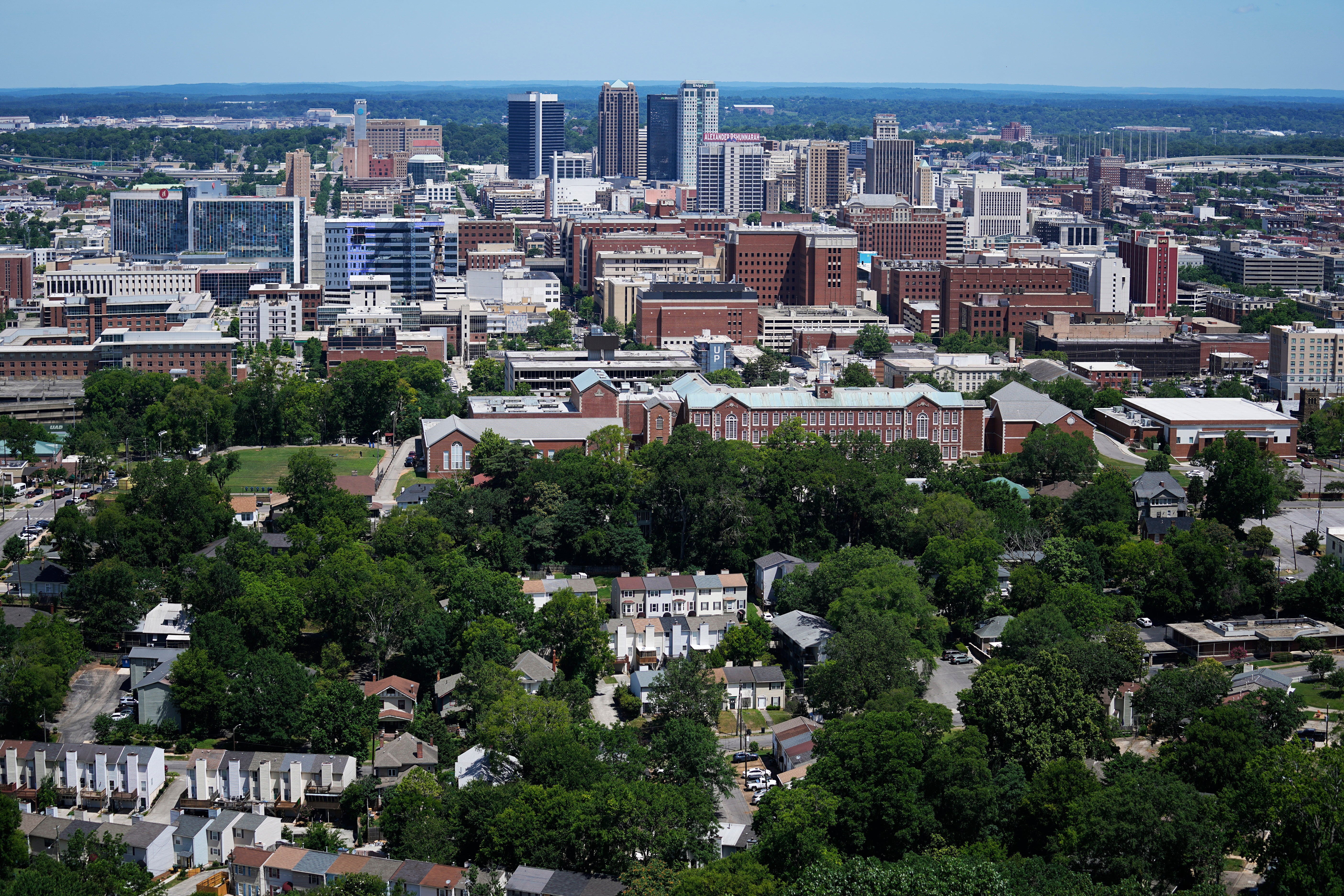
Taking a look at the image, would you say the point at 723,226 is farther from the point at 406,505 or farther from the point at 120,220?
the point at 406,505

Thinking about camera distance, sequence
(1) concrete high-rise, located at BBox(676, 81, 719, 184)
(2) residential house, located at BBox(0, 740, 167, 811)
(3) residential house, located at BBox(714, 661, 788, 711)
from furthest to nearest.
Result: (1) concrete high-rise, located at BBox(676, 81, 719, 184), (3) residential house, located at BBox(714, 661, 788, 711), (2) residential house, located at BBox(0, 740, 167, 811)

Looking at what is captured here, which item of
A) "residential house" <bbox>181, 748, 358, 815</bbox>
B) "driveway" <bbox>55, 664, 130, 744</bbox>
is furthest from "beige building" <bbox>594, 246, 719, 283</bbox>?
"residential house" <bbox>181, 748, 358, 815</bbox>

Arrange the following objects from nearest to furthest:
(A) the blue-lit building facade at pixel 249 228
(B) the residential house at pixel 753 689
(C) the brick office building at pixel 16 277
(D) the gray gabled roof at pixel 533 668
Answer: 1. (D) the gray gabled roof at pixel 533 668
2. (B) the residential house at pixel 753 689
3. (C) the brick office building at pixel 16 277
4. (A) the blue-lit building facade at pixel 249 228

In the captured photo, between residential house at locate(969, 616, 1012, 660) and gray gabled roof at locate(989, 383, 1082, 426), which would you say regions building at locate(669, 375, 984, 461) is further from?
residential house at locate(969, 616, 1012, 660)

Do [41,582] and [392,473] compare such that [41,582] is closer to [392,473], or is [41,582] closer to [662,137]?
[392,473]

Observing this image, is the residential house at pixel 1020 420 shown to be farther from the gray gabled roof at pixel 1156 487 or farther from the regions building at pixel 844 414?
the gray gabled roof at pixel 1156 487

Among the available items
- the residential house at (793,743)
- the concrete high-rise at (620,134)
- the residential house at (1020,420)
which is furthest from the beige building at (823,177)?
the residential house at (793,743)
